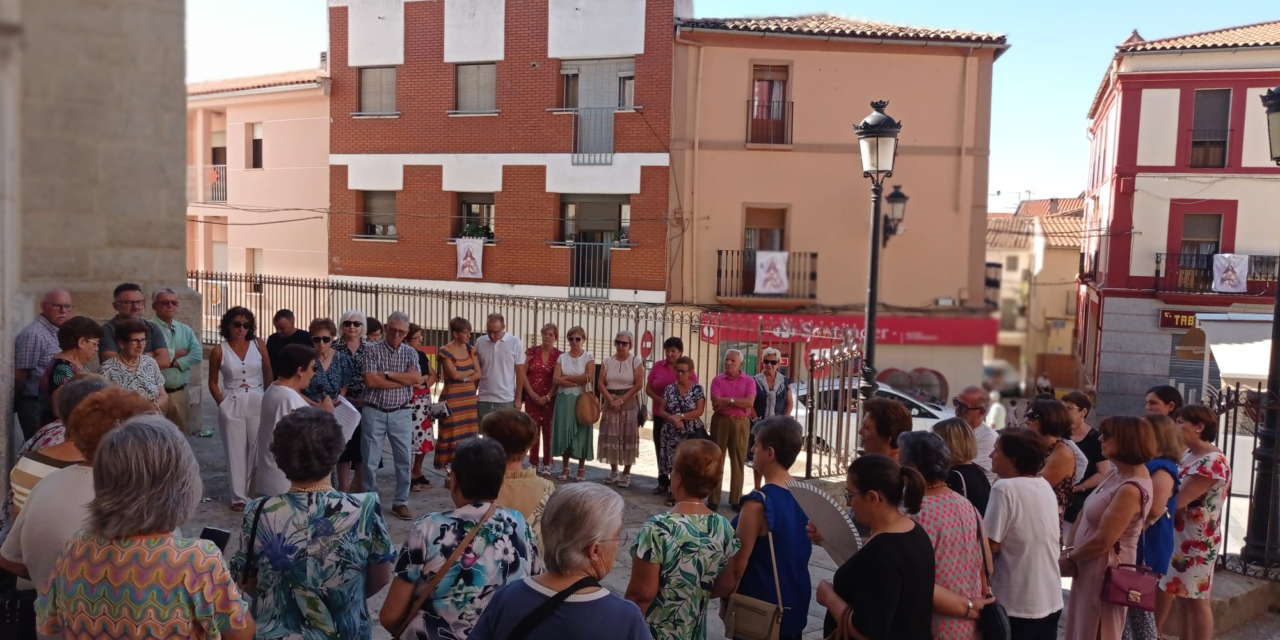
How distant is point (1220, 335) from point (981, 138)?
11.9m

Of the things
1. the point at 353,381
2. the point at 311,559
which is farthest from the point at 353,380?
the point at 311,559

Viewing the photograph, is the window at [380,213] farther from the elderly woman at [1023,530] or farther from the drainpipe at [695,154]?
the elderly woman at [1023,530]

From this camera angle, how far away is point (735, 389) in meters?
6.57

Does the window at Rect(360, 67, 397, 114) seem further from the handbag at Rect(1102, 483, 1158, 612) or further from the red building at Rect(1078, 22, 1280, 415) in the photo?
the handbag at Rect(1102, 483, 1158, 612)

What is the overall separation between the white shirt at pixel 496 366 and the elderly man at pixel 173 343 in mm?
1939

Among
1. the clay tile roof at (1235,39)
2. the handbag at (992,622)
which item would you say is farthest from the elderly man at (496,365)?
the clay tile roof at (1235,39)

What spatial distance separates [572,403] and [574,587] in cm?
501

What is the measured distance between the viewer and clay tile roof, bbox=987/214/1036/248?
173cm

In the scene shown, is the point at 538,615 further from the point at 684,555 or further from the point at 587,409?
the point at 587,409

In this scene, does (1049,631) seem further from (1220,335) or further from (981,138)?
(1220,335)

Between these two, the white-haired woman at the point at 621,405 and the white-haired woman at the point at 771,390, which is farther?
the white-haired woman at the point at 621,405

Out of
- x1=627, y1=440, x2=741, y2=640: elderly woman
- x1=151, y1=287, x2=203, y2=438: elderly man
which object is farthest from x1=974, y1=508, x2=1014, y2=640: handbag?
x1=151, y1=287, x2=203, y2=438: elderly man

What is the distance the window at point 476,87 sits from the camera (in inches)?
710

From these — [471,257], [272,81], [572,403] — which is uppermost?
[272,81]
